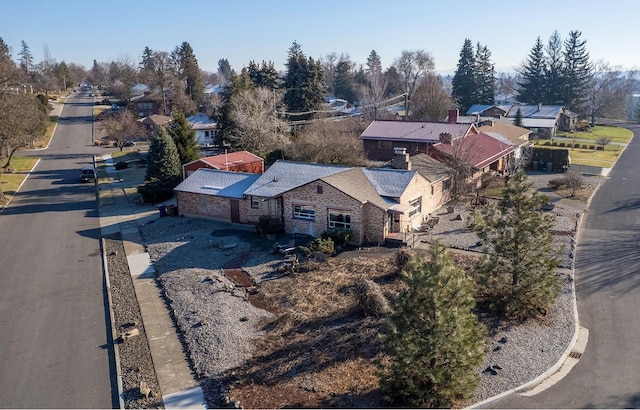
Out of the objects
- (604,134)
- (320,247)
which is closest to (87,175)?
(320,247)

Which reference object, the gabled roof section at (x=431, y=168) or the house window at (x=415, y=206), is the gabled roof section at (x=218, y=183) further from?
the gabled roof section at (x=431, y=168)

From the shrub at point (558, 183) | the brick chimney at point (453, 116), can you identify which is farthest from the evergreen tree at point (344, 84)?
the shrub at point (558, 183)

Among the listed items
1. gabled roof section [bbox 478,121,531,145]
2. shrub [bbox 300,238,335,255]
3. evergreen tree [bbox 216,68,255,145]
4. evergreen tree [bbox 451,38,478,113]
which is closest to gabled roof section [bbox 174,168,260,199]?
shrub [bbox 300,238,335,255]

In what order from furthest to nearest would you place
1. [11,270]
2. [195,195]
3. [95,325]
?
[195,195], [11,270], [95,325]

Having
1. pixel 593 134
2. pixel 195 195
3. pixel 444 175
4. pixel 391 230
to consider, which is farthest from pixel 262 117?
pixel 593 134

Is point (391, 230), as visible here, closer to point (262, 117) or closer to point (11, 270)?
point (11, 270)

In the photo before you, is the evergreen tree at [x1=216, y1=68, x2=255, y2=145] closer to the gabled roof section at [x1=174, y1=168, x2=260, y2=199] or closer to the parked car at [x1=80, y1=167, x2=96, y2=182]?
the parked car at [x1=80, y1=167, x2=96, y2=182]
